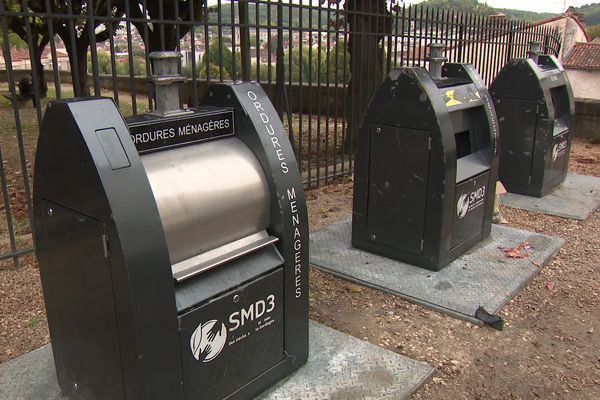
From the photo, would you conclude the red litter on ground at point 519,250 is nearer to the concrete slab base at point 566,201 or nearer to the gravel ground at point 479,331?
the gravel ground at point 479,331

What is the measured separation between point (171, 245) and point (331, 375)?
1095 mm

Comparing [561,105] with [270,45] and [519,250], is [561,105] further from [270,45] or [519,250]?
[270,45]

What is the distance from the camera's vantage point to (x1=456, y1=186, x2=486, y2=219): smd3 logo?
377 centimetres

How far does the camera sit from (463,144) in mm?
4137

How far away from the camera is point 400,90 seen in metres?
3.59

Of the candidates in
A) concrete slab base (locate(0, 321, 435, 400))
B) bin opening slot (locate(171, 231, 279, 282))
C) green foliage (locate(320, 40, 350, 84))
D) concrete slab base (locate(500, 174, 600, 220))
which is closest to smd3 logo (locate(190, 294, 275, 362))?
bin opening slot (locate(171, 231, 279, 282))

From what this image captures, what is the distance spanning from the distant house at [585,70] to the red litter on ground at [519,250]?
24.4 metres

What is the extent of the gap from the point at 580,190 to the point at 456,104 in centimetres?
310

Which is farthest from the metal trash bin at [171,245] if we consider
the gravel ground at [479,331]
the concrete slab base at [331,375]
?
the gravel ground at [479,331]

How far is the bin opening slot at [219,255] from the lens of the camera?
6.41 ft

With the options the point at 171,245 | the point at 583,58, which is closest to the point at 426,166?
the point at 171,245

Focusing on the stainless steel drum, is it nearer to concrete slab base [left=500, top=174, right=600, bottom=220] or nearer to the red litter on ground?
the red litter on ground

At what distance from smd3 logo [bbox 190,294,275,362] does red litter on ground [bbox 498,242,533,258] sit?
2456mm

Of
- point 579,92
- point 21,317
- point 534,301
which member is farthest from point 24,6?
point 579,92
